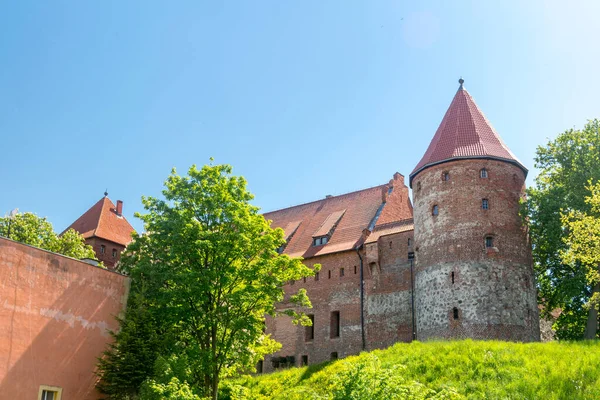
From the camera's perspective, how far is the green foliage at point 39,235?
135 feet

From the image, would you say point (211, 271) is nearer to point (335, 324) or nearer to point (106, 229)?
point (335, 324)

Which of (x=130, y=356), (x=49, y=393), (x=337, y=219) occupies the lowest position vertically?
(x=49, y=393)

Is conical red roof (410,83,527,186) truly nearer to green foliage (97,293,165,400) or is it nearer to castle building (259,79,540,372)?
castle building (259,79,540,372)

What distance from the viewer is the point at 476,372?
25359mm

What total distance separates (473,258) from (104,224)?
30324mm

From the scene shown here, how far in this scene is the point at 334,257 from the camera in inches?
1656

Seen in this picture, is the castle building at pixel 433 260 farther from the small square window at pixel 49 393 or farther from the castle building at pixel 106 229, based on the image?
the small square window at pixel 49 393

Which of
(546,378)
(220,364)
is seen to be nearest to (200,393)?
(220,364)

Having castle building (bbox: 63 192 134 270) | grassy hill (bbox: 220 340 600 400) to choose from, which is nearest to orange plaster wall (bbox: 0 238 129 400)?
grassy hill (bbox: 220 340 600 400)

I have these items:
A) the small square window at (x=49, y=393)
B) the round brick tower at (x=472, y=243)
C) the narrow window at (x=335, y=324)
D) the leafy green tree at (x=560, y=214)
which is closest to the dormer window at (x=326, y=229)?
the narrow window at (x=335, y=324)

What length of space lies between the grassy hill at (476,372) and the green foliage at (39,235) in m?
16.6

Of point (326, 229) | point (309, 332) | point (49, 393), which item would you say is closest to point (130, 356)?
point (49, 393)

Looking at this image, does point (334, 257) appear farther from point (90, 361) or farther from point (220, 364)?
point (90, 361)

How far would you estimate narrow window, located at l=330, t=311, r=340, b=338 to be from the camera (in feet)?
133
